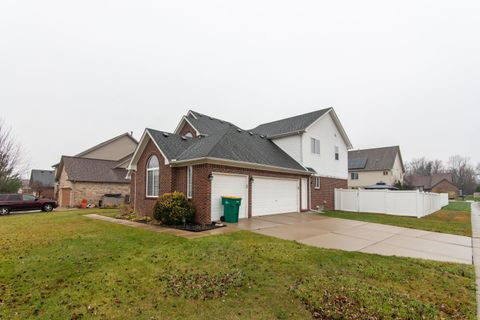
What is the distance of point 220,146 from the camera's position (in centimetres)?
1295

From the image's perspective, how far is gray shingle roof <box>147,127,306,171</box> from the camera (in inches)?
497

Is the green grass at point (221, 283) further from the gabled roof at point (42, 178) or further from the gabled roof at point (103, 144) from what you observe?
the gabled roof at point (42, 178)

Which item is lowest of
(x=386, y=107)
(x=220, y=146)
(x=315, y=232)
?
(x=315, y=232)

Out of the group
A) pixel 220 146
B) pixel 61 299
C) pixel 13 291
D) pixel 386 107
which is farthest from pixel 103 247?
pixel 386 107

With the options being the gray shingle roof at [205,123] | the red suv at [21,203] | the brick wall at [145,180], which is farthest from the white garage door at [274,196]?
the red suv at [21,203]

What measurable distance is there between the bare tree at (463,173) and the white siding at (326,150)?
69.3 m

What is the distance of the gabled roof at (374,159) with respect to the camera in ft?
129

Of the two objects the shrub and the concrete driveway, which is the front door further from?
the shrub

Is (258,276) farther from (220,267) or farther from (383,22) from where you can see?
(383,22)

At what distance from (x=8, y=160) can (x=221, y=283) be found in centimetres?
3413

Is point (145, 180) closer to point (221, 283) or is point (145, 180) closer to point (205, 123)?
point (205, 123)

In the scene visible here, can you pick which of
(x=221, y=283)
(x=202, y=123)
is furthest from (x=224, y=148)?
(x=221, y=283)

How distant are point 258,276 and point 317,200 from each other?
586 inches

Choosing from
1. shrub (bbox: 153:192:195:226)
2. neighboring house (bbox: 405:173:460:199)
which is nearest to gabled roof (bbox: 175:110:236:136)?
shrub (bbox: 153:192:195:226)
